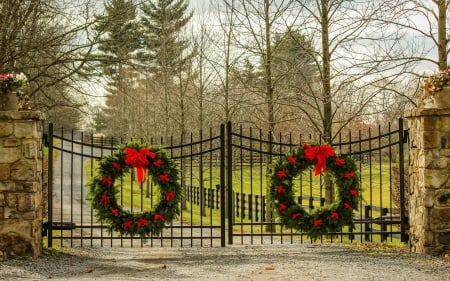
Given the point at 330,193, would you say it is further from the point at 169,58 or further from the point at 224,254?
the point at 169,58

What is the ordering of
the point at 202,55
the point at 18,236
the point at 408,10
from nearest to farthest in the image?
the point at 18,236 → the point at 408,10 → the point at 202,55

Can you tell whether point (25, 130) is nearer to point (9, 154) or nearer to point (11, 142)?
point (11, 142)

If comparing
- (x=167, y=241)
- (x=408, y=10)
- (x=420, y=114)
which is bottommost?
(x=167, y=241)

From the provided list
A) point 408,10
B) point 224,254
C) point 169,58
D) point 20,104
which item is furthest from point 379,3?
point 169,58

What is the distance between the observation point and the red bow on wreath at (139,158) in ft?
30.5

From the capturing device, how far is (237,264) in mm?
8359

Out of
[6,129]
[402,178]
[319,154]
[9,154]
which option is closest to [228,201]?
[319,154]

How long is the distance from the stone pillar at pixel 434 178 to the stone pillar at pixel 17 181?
5.68 metres

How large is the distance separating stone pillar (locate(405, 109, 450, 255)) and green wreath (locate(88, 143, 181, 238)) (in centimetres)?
373

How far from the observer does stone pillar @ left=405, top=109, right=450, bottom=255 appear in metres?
8.89

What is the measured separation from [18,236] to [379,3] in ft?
24.9

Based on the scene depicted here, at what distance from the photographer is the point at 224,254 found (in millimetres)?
9375

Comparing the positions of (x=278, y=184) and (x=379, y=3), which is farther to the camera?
(x=379, y=3)

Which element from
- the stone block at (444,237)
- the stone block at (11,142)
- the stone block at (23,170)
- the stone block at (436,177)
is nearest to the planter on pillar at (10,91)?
the stone block at (11,142)
